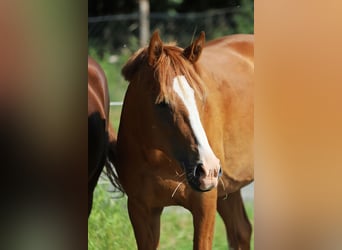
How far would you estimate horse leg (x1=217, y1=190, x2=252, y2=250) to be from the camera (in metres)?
2.79

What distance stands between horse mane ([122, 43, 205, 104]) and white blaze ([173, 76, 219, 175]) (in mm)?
25

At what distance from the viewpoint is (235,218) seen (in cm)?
280

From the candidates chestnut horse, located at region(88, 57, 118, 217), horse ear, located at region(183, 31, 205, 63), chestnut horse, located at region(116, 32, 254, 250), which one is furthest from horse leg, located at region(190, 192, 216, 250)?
horse ear, located at region(183, 31, 205, 63)

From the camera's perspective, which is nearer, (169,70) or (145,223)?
(169,70)

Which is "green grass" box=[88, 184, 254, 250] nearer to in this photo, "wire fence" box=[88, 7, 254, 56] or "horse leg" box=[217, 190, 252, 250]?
"horse leg" box=[217, 190, 252, 250]

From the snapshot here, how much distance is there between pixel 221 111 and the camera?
9.13 feet

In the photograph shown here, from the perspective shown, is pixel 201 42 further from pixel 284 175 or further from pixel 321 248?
pixel 321 248

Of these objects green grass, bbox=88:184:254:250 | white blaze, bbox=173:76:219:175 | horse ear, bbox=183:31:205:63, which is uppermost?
horse ear, bbox=183:31:205:63

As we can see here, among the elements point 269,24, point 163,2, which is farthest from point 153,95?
point 269,24

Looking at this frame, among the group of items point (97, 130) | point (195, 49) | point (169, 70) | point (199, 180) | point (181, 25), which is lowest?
point (199, 180)

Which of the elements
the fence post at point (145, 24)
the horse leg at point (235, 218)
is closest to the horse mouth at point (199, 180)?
the horse leg at point (235, 218)

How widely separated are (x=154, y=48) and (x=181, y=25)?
180mm

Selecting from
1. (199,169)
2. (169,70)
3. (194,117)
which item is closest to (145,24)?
(169,70)

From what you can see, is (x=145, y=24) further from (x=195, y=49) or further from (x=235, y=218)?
(x=235, y=218)
